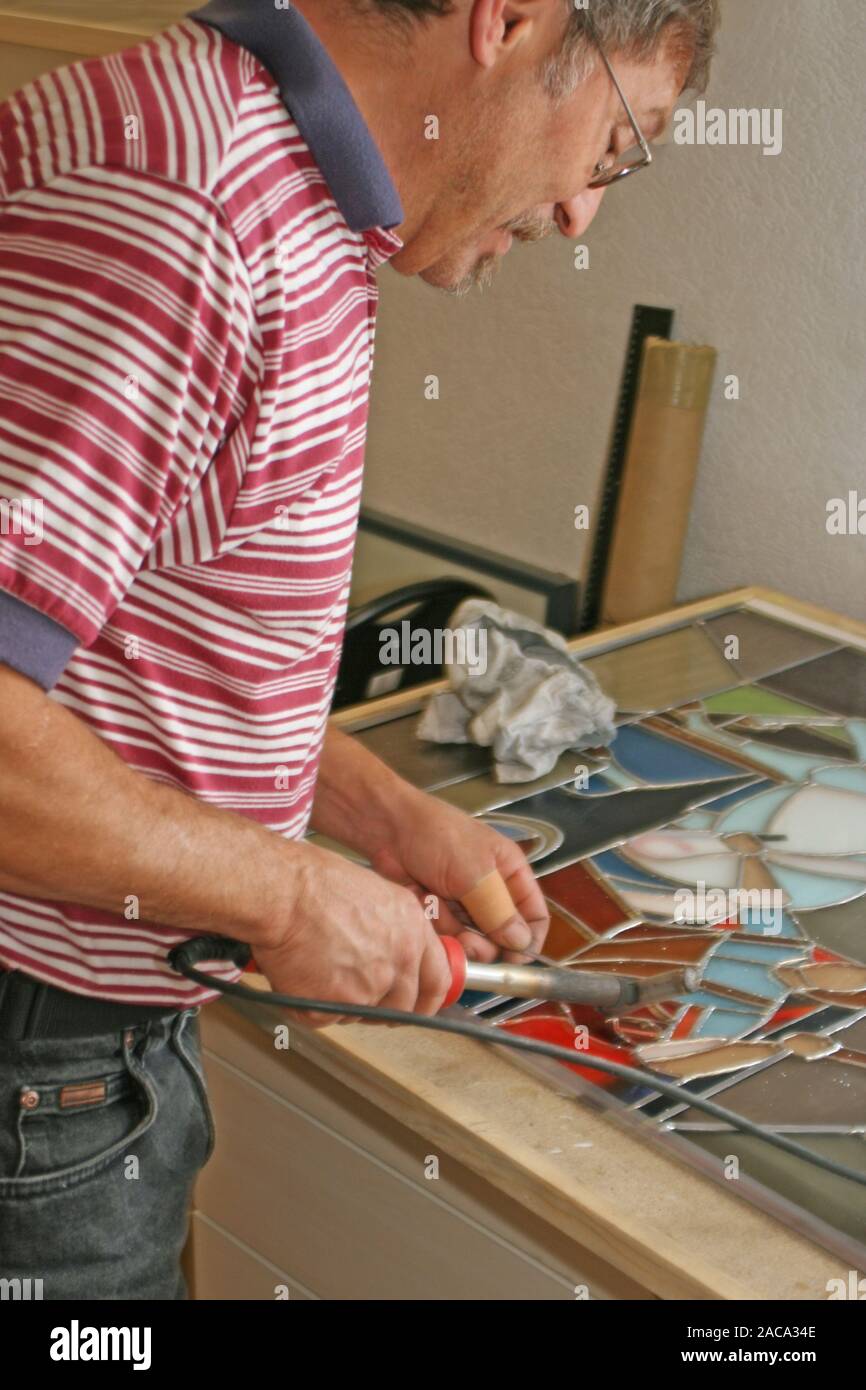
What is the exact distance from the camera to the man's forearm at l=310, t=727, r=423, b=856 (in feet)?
3.37

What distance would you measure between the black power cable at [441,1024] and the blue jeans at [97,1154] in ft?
0.29

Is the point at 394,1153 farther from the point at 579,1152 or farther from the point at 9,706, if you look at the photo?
the point at 9,706

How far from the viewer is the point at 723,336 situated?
5.74 feet

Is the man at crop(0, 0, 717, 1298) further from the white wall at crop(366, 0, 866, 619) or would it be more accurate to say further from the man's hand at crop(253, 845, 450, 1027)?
the white wall at crop(366, 0, 866, 619)

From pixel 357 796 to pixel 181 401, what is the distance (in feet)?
1.55

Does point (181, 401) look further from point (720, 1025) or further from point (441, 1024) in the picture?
point (720, 1025)

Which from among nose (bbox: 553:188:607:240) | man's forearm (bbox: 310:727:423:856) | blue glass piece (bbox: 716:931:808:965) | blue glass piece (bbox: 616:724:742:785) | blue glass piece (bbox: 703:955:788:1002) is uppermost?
nose (bbox: 553:188:607:240)

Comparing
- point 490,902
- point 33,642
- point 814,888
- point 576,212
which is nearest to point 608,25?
point 576,212

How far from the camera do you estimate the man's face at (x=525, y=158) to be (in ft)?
2.52

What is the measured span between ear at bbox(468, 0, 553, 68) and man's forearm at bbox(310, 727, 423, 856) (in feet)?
1.61

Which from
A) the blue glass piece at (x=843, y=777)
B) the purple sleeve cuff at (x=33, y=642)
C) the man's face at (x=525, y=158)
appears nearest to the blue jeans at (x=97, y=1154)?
the purple sleeve cuff at (x=33, y=642)

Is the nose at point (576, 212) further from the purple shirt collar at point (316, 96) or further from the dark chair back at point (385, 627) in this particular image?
the dark chair back at point (385, 627)

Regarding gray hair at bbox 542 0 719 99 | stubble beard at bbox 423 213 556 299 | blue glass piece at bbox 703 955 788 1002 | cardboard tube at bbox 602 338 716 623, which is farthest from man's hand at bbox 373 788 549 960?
cardboard tube at bbox 602 338 716 623
